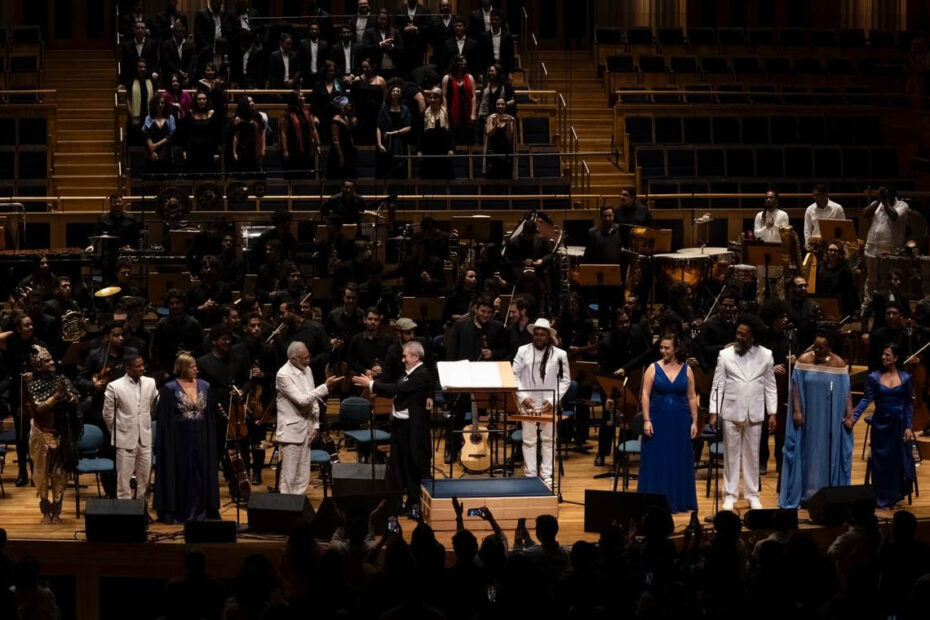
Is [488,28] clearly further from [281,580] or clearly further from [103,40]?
[281,580]

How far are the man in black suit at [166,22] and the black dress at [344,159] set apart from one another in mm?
2960

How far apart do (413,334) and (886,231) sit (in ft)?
22.4

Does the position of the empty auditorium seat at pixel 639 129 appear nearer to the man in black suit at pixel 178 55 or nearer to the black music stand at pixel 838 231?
the black music stand at pixel 838 231

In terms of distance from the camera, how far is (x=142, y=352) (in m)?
13.2

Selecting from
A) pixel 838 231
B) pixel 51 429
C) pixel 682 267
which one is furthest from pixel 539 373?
pixel 838 231

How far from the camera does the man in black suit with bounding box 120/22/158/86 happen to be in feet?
65.3

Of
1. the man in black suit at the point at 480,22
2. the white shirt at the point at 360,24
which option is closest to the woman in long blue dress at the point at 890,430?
the man in black suit at the point at 480,22

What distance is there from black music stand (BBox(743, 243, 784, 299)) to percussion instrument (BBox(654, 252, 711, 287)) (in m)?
0.45

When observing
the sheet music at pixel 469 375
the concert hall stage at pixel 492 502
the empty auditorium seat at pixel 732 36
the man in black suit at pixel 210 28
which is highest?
the empty auditorium seat at pixel 732 36

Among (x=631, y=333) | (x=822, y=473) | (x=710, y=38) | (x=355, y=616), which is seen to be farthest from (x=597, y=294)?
(x=355, y=616)

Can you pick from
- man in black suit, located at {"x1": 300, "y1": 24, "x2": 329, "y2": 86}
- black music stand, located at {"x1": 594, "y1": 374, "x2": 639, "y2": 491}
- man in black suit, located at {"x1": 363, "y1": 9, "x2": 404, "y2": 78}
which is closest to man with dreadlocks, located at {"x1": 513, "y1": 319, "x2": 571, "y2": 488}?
black music stand, located at {"x1": 594, "y1": 374, "x2": 639, "y2": 491}

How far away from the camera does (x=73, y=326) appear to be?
14.1 metres

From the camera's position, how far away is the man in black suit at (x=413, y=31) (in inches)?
792

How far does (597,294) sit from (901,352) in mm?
4312
